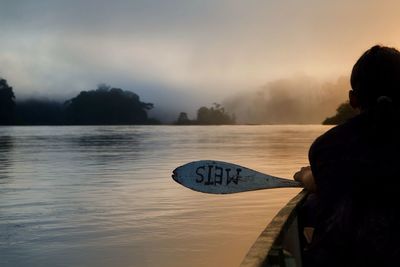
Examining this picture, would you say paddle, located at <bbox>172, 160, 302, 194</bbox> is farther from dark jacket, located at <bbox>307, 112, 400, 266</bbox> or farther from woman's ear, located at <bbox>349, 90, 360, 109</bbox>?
dark jacket, located at <bbox>307, 112, 400, 266</bbox>

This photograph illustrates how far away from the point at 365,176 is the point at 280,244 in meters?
2.16

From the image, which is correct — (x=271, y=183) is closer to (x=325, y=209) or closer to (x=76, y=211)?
→ (x=325, y=209)

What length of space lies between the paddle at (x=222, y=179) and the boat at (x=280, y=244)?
0.40 metres

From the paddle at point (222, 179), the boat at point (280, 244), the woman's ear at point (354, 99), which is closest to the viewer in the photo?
the woman's ear at point (354, 99)

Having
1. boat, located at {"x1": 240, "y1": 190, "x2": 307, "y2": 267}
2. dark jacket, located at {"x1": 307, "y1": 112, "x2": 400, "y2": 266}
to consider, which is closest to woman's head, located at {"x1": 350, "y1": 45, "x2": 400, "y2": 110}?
dark jacket, located at {"x1": 307, "y1": 112, "x2": 400, "y2": 266}

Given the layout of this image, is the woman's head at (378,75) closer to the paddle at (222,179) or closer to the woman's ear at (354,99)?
the woman's ear at (354,99)

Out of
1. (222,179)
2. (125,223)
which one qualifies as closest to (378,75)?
(222,179)

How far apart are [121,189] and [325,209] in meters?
13.6

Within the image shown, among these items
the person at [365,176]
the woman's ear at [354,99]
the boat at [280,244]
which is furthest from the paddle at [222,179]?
the person at [365,176]

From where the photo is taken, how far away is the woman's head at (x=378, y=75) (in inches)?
99.2

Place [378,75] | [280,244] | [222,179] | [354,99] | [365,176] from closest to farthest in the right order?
1. [365,176]
2. [378,75]
3. [354,99]
4. [280,244]
5. [222,179]

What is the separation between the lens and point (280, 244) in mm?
4441

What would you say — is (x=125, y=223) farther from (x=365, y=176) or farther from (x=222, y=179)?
(x=365, y=176)

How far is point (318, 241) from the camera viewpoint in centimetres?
259
